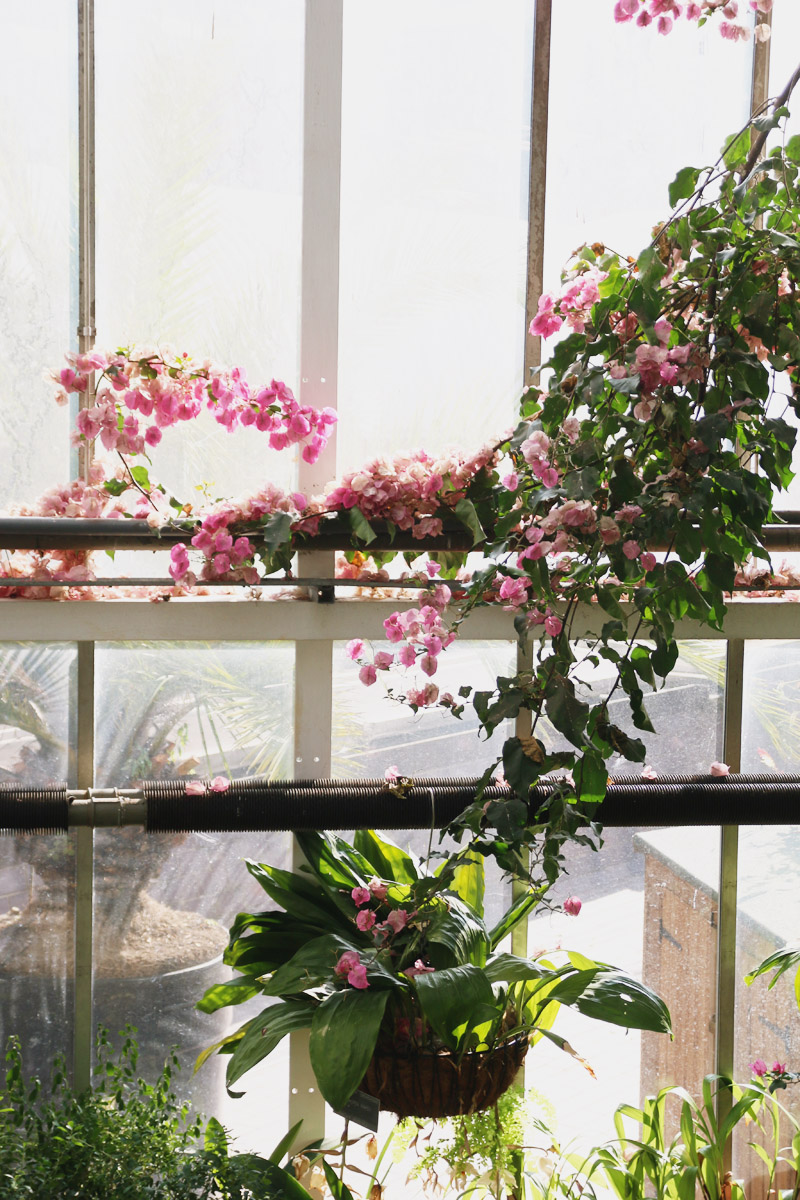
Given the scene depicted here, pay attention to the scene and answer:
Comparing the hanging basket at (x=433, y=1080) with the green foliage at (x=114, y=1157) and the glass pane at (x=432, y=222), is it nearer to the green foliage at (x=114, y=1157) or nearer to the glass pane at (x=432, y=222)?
the green foliage at (x=114, y=1157)

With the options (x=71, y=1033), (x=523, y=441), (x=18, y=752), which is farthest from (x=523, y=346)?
(x=71, y=1033)

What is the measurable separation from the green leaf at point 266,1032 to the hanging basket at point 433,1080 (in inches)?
6.9

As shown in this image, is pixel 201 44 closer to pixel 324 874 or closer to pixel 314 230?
pixel 314 230

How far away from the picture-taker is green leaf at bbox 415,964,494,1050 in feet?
6.85

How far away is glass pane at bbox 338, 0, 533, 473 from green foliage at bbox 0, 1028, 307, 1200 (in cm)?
160

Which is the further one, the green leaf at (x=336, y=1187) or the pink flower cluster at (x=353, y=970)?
the green leaf at (x=336, y=1187)

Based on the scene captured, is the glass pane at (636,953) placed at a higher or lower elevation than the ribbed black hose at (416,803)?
lower

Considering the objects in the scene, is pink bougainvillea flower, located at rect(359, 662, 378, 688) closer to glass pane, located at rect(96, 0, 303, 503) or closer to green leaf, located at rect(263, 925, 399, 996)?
green leaf, located at rect(263, 925, 399, 996)

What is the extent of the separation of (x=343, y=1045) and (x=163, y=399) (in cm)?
143

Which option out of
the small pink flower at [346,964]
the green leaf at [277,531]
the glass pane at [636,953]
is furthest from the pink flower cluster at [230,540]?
the glass pane at [636,953]

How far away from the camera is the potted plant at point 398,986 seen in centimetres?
211

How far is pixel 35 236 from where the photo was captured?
260cm

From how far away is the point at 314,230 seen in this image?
2688 mm

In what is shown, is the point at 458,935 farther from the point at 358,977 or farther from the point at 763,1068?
the point at 763,1068
